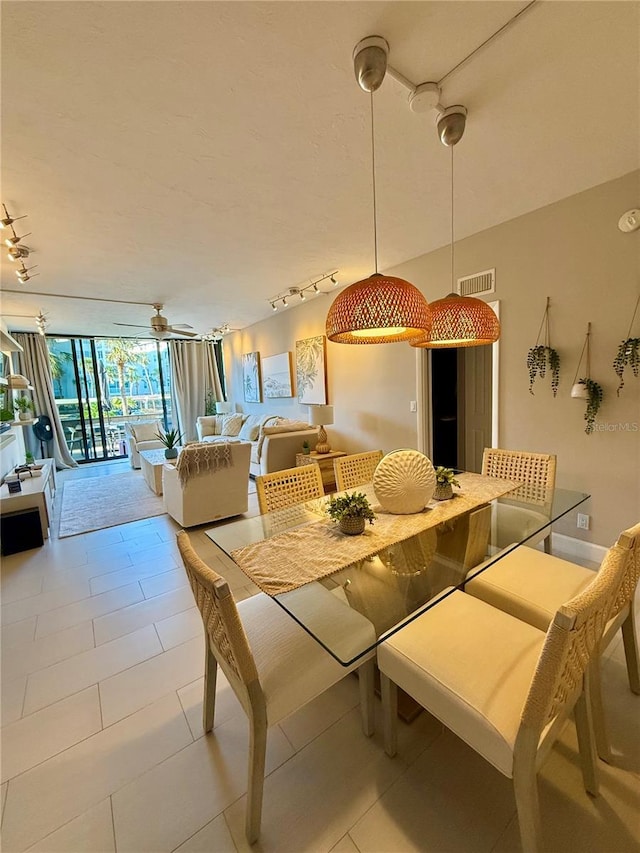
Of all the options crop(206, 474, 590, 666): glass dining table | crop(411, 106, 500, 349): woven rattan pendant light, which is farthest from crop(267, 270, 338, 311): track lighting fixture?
crop(206, 474, 590, 666): glass dining table

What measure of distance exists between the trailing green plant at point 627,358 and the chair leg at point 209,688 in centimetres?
300

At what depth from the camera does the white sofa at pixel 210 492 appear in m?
3.52

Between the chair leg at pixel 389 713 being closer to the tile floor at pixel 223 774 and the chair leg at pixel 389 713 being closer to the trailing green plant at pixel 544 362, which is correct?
the tile floor at pixel 223 774

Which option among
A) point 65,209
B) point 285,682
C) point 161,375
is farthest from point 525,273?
point 161,375

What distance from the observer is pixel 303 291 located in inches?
191

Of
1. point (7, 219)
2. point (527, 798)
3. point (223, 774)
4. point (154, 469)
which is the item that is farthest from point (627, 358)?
point (154, 469)

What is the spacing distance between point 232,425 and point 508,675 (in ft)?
20.6

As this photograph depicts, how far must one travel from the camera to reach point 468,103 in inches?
66.2

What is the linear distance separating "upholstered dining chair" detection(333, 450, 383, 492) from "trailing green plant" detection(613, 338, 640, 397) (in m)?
1.74

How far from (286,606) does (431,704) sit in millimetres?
556

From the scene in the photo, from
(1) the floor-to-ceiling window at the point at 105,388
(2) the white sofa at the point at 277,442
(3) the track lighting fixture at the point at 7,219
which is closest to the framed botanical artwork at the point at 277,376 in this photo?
(2) the white sofa at the point at 277,442

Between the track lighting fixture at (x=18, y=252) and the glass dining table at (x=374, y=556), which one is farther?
the track lighting fixture at (x=18, y=252)

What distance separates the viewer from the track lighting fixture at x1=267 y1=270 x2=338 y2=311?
4320 millimetres

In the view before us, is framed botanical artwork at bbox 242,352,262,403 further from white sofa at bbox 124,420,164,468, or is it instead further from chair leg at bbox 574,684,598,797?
chair leg at bbox 574,684,598,797
